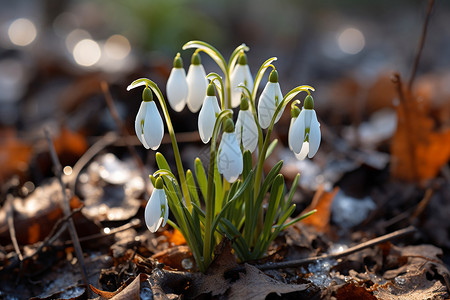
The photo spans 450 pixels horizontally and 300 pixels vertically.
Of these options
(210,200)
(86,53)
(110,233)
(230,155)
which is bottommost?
(110,233)

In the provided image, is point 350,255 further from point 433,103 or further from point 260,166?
point 433,103

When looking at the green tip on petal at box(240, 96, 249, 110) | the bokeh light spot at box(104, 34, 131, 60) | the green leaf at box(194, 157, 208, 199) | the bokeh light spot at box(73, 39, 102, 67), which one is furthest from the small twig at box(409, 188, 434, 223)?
the bokeh light spot at box(104, 34, 131, 60)

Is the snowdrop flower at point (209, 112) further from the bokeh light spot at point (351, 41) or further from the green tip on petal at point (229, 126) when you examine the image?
the bokeh light spot at point (351, 41)

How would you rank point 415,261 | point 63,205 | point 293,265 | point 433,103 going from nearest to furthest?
point 293,265, point 415,261, point 63,205, point 433,103

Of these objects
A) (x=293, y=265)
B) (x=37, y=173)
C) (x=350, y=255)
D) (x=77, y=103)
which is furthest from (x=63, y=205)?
(x=77, y=103)

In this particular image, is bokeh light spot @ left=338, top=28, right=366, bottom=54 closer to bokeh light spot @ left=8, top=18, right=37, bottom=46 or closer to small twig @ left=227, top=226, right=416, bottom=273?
bokeh light spot @ left=8, top=18, right=37, bottom=46

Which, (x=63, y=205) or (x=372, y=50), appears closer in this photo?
(x=63, y=205)

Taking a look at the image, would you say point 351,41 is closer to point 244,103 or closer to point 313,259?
point 313,259

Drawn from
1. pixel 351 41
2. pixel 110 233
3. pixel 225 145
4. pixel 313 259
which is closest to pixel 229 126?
pixel 225 145
